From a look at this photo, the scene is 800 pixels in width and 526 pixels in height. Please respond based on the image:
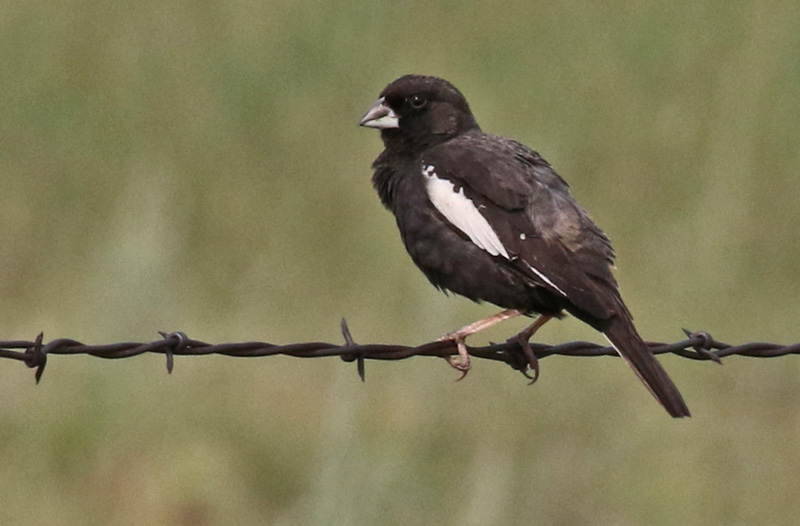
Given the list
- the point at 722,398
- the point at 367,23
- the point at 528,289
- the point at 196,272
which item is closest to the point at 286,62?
the point at 367,23

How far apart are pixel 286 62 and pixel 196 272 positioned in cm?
189

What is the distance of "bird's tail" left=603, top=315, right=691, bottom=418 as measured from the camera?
558cm

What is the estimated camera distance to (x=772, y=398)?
29.7 feet

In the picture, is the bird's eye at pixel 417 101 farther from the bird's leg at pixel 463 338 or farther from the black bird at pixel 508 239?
the bird's leg at pixel 463 338

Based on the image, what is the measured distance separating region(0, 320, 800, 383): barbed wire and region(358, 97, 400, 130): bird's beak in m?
1.19

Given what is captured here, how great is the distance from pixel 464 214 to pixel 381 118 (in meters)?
0.98

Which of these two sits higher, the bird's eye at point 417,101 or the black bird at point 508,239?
the bird's eye at point 417,101

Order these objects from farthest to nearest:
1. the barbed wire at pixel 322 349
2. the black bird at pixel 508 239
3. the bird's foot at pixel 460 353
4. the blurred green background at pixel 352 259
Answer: the blurred green background at pixel 352 259, the bird's foot at pixel 460 353, the black bird at pixel 508 239, the barbed wire at pixel 322 349

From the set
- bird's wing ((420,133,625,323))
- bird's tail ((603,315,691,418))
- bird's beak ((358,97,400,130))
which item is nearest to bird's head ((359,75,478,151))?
bird's beak ((358,97,400,130))

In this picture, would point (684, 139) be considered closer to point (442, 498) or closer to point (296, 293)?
point (296, 293)

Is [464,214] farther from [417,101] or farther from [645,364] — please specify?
[417,101]

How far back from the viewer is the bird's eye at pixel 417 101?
6.97 m

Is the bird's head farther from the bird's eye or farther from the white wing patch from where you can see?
the white wing patch

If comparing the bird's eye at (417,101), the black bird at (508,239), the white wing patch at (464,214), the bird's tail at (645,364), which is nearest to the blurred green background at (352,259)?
the black bird at (508,239)
